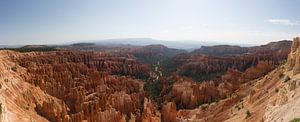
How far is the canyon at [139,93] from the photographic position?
3073cm

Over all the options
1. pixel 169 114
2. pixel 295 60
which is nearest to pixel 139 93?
pixel 169 114

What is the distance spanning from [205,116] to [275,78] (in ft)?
39.9

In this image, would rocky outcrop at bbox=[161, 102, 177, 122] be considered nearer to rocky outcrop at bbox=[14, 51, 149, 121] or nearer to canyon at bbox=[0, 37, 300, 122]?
canyon at bbox=[0, 37, 300, 122]

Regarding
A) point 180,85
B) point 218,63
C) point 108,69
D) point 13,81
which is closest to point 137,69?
point 108,69

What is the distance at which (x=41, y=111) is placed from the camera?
43.6 metres

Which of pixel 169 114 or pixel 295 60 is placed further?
pixel 169 114

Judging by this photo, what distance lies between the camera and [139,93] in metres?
64.9

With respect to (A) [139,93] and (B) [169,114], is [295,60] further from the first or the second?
(A) [139,93]

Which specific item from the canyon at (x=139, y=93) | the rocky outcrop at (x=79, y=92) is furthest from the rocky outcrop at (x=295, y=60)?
the rocky outcrop at (x=79, y=92)

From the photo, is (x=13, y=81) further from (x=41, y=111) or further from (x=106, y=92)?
(x=106, y=92)

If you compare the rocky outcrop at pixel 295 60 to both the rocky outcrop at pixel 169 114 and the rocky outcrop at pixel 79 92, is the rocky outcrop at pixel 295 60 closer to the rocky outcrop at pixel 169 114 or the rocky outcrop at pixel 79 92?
the rocky outcrop at pixel 169 114

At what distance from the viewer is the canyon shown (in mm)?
30734

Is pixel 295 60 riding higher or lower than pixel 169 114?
higher

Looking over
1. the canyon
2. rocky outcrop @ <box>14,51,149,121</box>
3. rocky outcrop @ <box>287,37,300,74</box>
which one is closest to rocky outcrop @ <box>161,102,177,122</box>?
the canyon
